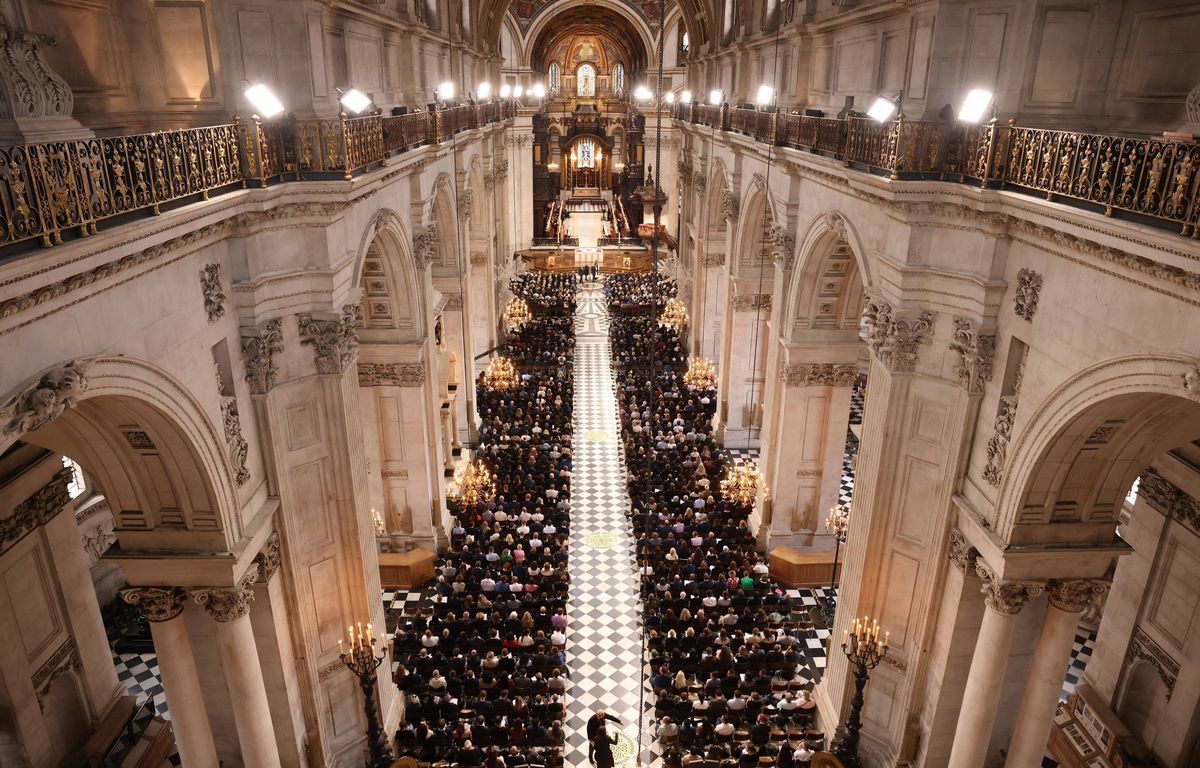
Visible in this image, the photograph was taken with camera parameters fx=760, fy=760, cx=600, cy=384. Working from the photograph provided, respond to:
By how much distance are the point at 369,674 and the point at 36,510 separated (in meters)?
4.85

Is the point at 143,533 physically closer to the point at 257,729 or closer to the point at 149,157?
the point at 257,729

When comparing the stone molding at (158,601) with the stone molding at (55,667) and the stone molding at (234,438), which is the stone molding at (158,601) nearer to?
the stone molding at (234,438)

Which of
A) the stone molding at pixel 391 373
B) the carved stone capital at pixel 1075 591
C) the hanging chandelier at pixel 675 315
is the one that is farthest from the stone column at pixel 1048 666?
the hanging chandelier at pixel 675 315

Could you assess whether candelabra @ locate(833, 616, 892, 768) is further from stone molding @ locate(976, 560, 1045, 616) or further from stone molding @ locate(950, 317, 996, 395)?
stone molding @ locate(950, 317, 996, 395)

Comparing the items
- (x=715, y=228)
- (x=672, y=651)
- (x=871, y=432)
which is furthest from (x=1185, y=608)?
(x=715, y=228)

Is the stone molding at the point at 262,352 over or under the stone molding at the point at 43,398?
under

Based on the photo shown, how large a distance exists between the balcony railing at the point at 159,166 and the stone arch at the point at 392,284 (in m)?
1.95

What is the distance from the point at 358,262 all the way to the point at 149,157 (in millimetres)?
4408

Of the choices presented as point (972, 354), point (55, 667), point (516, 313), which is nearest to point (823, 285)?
point (972, 354)

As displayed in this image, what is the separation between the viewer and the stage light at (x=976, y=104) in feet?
29.3

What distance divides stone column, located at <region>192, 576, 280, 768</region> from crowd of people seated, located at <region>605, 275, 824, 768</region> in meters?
4.71

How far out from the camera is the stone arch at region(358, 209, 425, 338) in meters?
13.7

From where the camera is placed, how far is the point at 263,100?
29.0ft

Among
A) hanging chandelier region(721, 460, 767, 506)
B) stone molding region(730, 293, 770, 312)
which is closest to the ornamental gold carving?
hanging chandelier region(721, 460, 767, 506)
